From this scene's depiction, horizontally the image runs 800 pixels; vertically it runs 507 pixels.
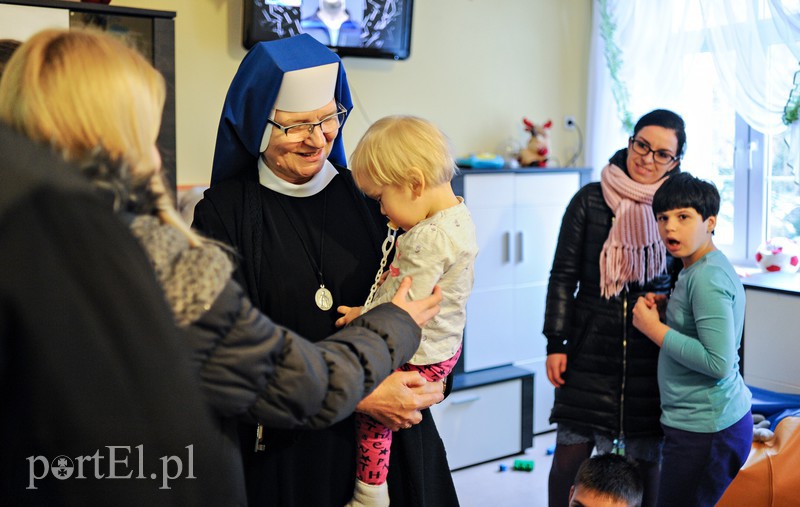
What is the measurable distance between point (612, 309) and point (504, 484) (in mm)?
1465

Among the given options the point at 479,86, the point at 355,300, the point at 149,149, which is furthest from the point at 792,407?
the point at 149,149

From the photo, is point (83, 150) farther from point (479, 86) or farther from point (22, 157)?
point (479, 86)

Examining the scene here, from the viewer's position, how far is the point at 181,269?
0.91 m

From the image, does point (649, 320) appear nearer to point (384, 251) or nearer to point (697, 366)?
point (697, 366)

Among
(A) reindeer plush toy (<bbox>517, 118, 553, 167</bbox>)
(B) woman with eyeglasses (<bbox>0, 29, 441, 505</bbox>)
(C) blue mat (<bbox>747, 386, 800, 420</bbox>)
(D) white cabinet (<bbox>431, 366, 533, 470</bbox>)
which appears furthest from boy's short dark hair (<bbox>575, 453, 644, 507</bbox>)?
(A) reindeer plush toy (<bbox>517, 118, 553, 167</bbox>)

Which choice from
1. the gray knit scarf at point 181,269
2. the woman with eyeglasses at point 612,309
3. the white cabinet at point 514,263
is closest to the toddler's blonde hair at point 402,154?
the gray knit scarf at point 181,269

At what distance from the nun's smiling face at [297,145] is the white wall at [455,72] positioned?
199cm

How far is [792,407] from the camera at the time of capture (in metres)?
2.90

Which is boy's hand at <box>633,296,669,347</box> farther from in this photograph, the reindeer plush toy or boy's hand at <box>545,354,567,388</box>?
the reindeer plush toy

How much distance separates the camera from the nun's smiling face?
68.7 inches

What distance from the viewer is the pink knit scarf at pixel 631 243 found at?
2549mm

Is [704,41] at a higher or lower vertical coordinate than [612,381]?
higher

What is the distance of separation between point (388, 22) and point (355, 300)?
249 centimetres

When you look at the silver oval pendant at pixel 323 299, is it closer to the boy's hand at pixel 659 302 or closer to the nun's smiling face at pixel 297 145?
the nun's smiling face at pixel 297 145
